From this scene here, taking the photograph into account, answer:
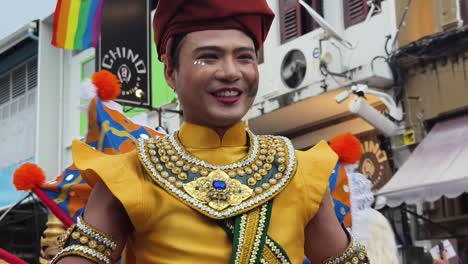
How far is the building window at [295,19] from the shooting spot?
37.1ft

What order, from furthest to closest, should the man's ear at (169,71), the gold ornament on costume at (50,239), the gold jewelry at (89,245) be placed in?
the gold ornament on costume at (50,239), the man's ear at (169,71), the gold jewelry at (89,245)

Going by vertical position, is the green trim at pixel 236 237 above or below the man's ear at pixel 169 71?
below

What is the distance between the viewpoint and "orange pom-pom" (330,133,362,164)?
11.5 feet

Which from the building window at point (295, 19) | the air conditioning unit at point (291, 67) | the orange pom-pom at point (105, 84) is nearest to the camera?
the orange pom-pom at point (105, 84)

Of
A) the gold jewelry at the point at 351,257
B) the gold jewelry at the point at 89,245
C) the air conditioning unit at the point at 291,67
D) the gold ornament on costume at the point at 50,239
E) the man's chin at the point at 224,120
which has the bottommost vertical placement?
the gold ornament on costume at the point at 50,239

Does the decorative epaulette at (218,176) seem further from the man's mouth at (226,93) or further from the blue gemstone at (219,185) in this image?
the man's mouth at (226,93)

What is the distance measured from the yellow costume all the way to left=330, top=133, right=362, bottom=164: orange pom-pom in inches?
45.9

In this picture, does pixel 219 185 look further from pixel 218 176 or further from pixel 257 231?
pixel 257 231

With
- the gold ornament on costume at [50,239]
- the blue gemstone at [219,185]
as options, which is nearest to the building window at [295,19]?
the gold ornament on costume at [50,239]

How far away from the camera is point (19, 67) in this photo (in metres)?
17.6

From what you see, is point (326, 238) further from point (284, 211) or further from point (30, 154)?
point (30, 154)

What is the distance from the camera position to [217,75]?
2215 millimetres

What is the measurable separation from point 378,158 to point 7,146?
9.94m

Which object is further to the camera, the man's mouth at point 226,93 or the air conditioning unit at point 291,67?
the air conditioning unit at point 291,67
